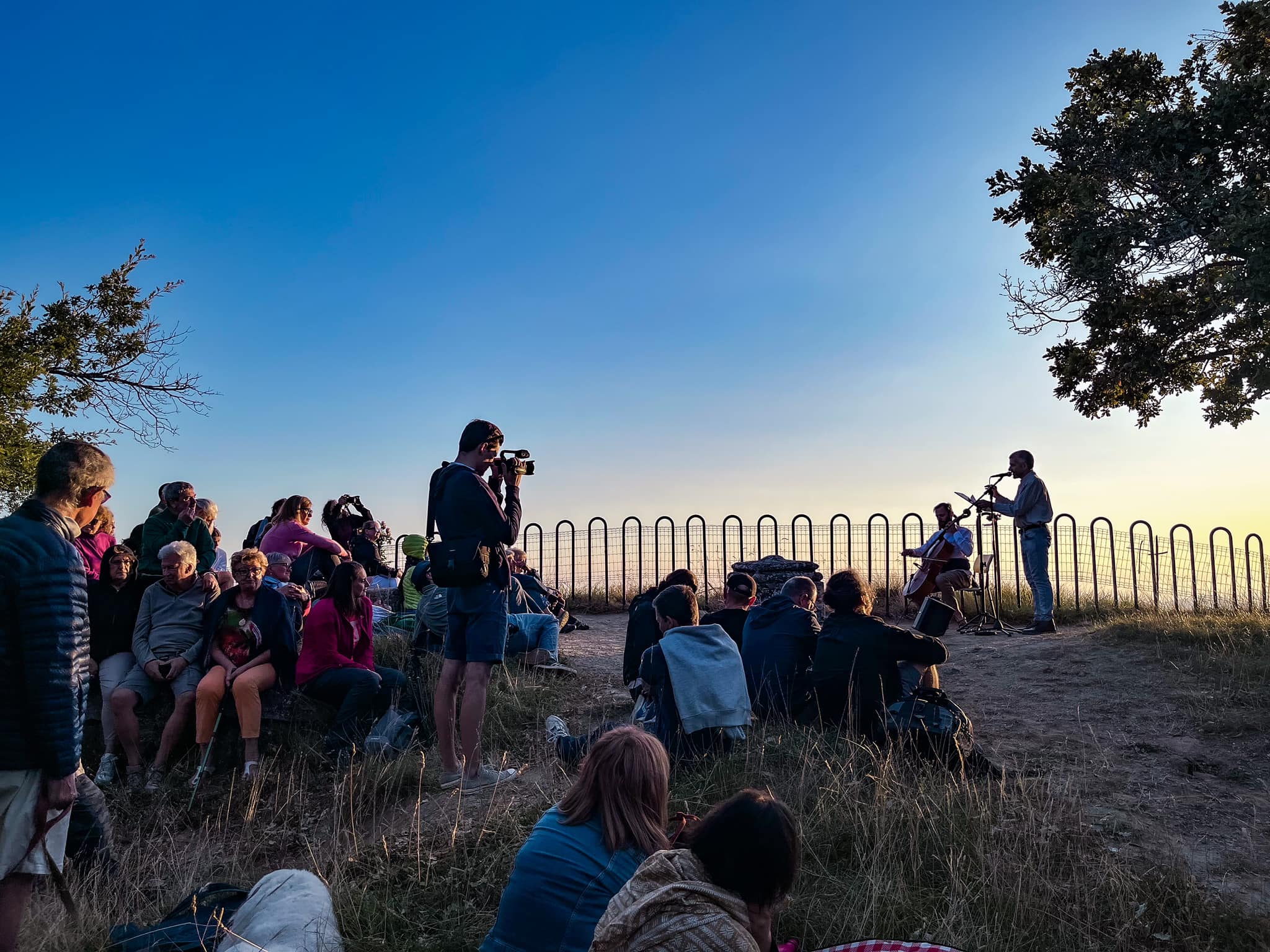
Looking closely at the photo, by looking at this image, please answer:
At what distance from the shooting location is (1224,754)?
21.9 ft

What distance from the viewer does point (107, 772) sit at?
22.1ft

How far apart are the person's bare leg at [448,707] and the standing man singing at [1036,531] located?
339 inches

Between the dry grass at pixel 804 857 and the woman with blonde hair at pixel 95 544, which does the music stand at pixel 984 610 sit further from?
the woman with blonde hair at pixel 95 544

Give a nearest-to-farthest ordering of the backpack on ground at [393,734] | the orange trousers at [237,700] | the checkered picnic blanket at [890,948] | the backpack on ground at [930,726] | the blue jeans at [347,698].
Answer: the checkered picnic blanket at [890,948] → the backpack on ground at [930,726] → the backpack on ground at [393,734] → the orange trousers at [237,700] → the blue jeans at [347,698]

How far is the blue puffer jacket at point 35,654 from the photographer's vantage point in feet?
10.9

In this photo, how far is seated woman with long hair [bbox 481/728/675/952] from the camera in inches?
124

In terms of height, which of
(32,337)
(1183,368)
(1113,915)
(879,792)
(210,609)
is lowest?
(1113,915)

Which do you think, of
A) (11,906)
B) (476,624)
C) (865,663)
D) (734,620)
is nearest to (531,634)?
(734,620)

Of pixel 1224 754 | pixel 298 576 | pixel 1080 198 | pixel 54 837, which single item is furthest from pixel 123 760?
pixel 1080 198

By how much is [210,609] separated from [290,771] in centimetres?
136

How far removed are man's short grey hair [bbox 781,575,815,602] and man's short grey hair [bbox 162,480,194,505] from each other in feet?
15.4

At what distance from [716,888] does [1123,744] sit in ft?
18.2

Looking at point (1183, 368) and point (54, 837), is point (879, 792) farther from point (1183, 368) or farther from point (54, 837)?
point (1183, 368)

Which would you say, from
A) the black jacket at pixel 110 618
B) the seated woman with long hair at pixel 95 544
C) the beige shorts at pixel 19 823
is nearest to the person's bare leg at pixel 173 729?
the black jacket at pixel 110 618
